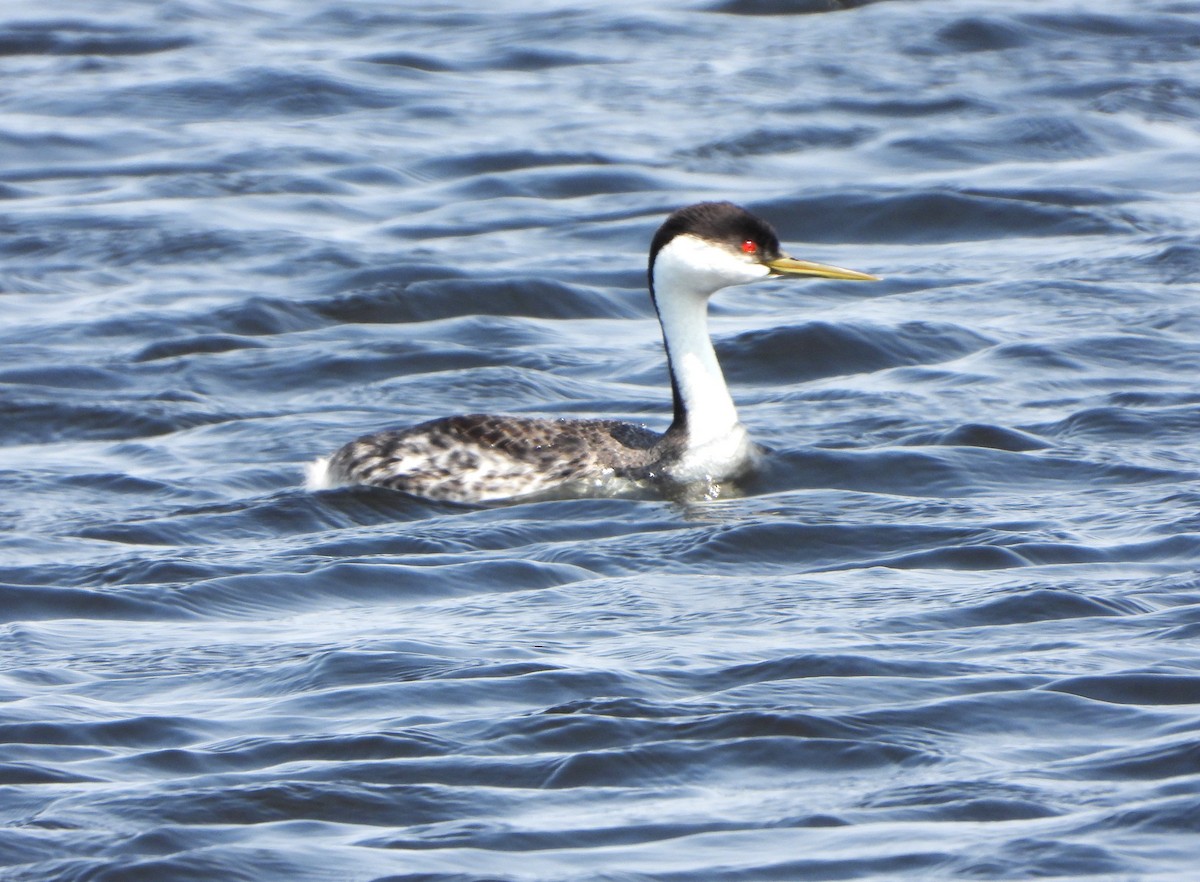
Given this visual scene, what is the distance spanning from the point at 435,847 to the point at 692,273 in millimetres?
5098

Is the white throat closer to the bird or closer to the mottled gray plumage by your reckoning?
the bird

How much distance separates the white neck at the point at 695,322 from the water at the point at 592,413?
0.39 m

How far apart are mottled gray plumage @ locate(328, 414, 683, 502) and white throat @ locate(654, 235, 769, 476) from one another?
39cm

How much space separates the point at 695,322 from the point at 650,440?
0.62 meters

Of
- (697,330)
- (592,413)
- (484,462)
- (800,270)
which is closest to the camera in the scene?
(484,462)

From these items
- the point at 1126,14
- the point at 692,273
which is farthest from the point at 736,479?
the point at 1126,14

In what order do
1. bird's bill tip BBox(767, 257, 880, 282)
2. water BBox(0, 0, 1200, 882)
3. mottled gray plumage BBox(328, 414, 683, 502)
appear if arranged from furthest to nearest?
1. bird's bill tip BBox(767, 257, 880, 282)
2. mottled gray plumage BBox(328, 414, 683, 502)
3. water BBox(0, 0, 1200, 882)

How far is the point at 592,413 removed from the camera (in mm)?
12328

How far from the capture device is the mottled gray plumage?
34.6 feet

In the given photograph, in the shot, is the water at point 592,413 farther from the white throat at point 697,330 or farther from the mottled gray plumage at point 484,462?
the white throat at point 697,330

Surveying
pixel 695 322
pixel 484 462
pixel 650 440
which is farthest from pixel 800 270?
pixel 484 462

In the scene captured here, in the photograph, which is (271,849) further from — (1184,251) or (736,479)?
(1184,251)

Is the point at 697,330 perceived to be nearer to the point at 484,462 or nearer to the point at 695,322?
the point at 695,322

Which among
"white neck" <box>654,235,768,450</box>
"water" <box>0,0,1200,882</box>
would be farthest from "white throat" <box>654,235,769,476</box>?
"water" <box>0,0,1200,882</box>
